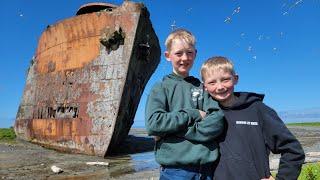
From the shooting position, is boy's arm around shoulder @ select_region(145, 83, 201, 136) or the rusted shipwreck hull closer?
boy's arm around shoulder @ select_region(145, 83, 201, 136)

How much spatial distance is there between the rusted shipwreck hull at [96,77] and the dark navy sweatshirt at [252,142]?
7.51 metres

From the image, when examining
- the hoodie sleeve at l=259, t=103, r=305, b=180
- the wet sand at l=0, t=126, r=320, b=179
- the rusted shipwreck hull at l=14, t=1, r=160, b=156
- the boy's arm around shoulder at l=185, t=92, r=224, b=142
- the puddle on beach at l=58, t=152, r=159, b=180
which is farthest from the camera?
the rusted shipwreck hull at l=14, t=1, r=160, b=156

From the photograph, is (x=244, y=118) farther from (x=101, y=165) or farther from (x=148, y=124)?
(x=101, y=165)

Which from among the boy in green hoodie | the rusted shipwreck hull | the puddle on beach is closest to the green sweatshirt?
the boy in green hoodie

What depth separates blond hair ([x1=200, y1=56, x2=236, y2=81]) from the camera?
2.55 m

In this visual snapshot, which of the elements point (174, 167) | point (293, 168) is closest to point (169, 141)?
point (174, 167)

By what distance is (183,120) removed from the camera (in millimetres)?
2541

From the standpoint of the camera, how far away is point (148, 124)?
262cm

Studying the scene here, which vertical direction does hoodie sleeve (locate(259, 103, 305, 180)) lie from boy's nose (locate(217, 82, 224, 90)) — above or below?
below

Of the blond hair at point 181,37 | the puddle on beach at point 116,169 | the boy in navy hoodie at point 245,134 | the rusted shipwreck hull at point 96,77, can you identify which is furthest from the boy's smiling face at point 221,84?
the rusted shipwreck hull at point 96,77

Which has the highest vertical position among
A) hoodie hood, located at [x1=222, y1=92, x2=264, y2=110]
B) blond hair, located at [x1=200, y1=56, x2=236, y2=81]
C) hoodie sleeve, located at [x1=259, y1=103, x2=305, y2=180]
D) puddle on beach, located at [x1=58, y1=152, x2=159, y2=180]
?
blond hair, located at [x1=200, y1=56, x2=236, y2=81]

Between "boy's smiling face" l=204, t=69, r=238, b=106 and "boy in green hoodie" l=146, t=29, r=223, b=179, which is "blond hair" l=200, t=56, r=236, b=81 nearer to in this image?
"boy's smiling face" l=204, t=69, r=238, b=106

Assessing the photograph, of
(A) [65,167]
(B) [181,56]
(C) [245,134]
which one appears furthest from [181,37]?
(A) [65,167]

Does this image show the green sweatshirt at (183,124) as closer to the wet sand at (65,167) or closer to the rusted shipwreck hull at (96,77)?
the wet sand at (65,167)
